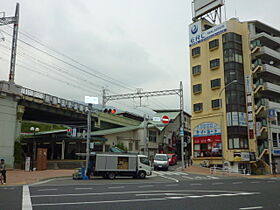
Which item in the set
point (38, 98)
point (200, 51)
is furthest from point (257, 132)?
point (38, 98)

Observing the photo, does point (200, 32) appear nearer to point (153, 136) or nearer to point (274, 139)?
point (274, 139)

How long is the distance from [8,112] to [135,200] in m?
26.1

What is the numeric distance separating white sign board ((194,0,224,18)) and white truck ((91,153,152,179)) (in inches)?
1220

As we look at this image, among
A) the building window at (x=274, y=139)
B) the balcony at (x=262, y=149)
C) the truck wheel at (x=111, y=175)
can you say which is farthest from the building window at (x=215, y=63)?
the truck wheel at (x=111, y=175)

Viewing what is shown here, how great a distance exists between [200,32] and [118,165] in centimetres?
2977

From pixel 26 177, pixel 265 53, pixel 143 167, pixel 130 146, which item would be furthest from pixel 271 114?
pixel 26 177

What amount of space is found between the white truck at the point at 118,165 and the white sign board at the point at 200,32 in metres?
26.2

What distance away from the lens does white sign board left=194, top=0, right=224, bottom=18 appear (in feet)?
150

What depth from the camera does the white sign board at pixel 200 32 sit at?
42.9 metres

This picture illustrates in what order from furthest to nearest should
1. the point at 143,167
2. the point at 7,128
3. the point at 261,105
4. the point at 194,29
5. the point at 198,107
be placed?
the point at 194,29 → the point at 198,107 → the point at 261,105 → the point at 7,128 → the point at 143,167

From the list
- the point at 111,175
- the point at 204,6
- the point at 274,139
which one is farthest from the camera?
the point at 204,6

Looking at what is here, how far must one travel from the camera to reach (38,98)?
125 feet

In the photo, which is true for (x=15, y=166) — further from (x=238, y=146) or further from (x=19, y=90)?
(x=238, y=146)

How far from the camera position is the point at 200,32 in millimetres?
46250
